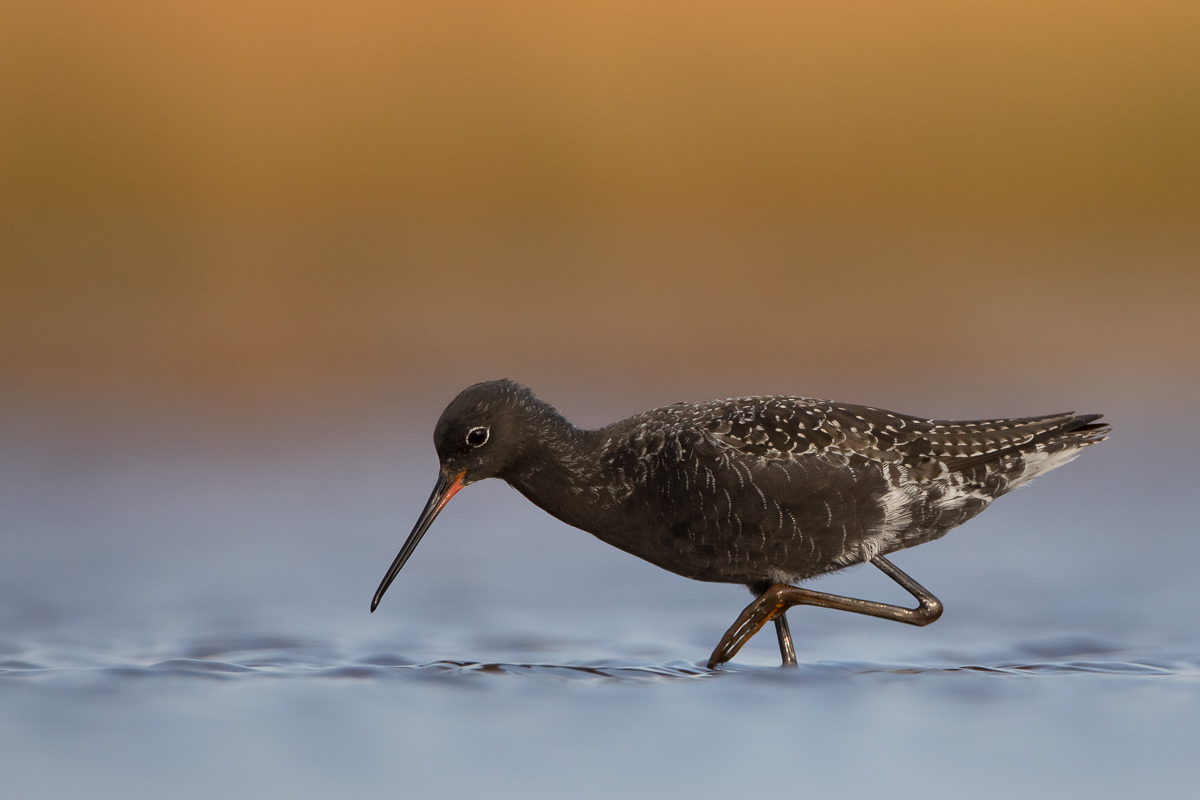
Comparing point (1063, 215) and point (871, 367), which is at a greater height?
point (1063, 215)

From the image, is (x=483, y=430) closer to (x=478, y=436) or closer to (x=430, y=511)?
(x=478, y=436)

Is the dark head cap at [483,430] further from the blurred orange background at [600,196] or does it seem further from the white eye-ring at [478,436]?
the blurred orange background at [600,196]

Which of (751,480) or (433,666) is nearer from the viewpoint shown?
(433,666)

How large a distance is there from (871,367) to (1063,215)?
194 inches

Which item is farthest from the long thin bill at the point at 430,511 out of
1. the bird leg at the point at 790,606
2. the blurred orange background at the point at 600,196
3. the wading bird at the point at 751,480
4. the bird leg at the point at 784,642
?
the blurred orange background at the point at 600,196

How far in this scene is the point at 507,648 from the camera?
739cm

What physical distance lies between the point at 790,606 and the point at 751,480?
0.62 meters

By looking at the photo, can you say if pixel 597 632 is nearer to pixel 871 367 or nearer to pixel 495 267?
pixel 871 367

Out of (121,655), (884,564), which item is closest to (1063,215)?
(884,564)

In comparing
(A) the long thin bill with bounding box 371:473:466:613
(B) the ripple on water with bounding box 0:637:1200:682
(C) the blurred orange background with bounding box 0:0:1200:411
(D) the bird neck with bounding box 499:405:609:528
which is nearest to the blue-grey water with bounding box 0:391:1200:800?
(B) the ripple on water with bounding box 0:637:1200:682

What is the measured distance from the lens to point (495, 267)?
15484 mm

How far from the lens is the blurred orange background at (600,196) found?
13.8m

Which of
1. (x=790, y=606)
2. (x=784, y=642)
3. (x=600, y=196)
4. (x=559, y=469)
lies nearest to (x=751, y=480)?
(x=790, y=606)

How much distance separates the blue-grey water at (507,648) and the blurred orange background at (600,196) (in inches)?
98.6
